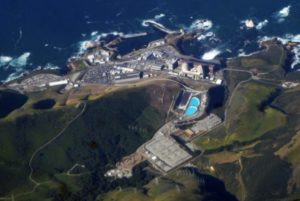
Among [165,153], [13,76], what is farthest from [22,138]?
[13,76]

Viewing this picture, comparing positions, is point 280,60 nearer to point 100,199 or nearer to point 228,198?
point 228,198

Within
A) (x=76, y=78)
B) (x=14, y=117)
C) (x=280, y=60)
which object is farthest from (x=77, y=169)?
(x=280, y=60)

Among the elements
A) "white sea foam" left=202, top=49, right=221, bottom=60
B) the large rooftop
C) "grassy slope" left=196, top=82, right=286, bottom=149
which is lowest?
the large rooftop

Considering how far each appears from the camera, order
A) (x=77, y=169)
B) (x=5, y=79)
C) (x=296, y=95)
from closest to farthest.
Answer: (x=77, y=169) → (x=296, y=95) → (x=5, y=79)

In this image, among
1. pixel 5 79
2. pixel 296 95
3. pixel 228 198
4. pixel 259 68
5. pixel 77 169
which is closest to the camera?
pixel 228 198

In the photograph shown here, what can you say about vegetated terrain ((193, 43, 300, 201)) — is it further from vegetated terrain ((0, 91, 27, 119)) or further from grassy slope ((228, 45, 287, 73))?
vegetated terrain ((0, 91, 27, 119))

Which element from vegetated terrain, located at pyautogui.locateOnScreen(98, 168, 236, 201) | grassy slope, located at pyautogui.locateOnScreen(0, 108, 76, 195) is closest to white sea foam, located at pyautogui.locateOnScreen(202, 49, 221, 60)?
grassy slope, located at pyautogui.locateOnScreen(0, 108, 76, 195)
